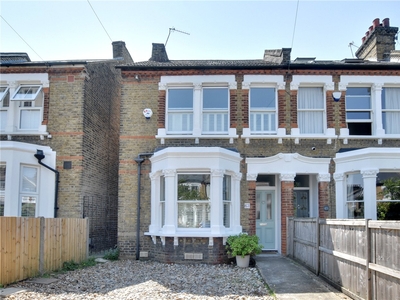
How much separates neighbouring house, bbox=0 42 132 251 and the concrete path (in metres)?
6.27

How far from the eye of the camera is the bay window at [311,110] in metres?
13.6

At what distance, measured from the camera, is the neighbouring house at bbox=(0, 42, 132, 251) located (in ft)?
40.7

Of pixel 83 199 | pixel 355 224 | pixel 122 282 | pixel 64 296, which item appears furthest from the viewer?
pixel 83 199

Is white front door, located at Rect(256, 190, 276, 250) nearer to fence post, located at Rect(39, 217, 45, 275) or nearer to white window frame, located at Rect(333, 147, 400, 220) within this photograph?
white window frame, located at Rect(333, 147, 400, 220)

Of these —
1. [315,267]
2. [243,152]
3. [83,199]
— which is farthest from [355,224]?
[83,199]

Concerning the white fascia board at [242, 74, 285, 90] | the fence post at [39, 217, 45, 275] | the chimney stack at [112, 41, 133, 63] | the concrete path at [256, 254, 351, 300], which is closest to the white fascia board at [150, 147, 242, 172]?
the white fascia board at [242, 74, 285, 90]

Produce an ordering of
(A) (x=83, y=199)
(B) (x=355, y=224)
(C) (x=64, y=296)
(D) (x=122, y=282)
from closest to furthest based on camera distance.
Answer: (B) (x=355, y=224) < (C) (x=64, y=296) < (D) (x=122, y=282) < (A) (x=83, y=199)

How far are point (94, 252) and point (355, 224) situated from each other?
9.53m

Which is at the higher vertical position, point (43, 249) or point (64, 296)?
point (43, 249)

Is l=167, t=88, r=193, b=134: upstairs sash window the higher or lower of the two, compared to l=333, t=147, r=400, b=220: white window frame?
higher

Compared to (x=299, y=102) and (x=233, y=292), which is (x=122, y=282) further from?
(x=299, y=102)

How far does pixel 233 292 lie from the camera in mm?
8109

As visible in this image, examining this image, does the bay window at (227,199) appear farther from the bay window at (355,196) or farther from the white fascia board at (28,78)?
the white fascia board at (28,78)

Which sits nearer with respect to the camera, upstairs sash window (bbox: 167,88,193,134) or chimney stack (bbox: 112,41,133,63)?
upstairs sash window (bbox: 167,88,193,134)
